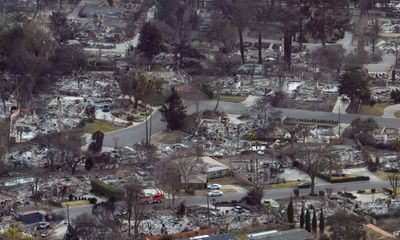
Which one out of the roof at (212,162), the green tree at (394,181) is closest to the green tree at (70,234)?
the roof at (212,162)

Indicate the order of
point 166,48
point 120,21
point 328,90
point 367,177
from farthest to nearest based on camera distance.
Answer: point 120,21
point 166,48
point 328,90
point 367,177

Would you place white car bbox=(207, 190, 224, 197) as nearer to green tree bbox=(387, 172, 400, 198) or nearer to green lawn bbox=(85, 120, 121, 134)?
green tree bbox=(387, 172, 400, 198)

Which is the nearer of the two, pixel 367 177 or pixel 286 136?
pixel 367 177

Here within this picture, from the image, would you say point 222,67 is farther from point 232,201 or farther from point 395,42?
point 232,201

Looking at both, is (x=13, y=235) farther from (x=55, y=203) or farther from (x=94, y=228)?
(x=55, y=203)

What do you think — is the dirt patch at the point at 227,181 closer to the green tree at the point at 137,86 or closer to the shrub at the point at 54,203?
the shrub at the point at 54,203

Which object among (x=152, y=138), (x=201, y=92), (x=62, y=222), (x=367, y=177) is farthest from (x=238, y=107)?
(x=62, y=222)

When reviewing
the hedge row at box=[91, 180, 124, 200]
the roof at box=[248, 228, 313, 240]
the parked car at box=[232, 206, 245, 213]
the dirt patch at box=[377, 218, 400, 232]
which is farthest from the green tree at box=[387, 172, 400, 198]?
the hedge row at box=[91, 180, 124, 200]
